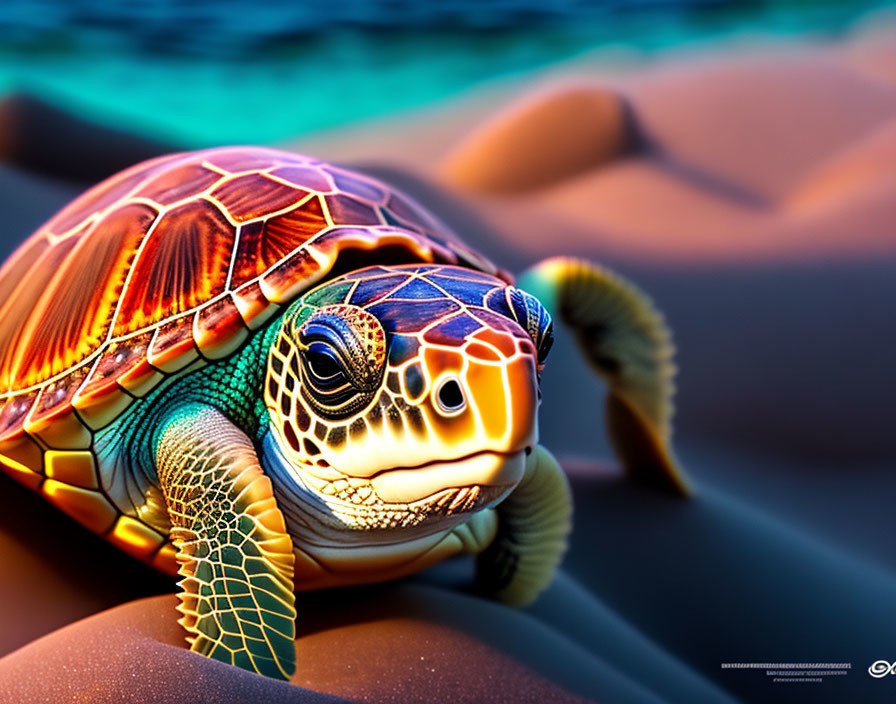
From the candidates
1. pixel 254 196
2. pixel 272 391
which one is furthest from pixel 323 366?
pixel 254 196

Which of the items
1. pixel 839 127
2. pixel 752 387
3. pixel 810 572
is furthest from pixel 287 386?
pixel 839 127

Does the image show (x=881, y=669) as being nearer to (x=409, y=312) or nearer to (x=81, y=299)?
(x=409, y=312)

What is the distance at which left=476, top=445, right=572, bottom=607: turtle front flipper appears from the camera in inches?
52.4

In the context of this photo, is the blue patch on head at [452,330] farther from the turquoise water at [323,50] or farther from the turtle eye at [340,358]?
the turquoise water at [323,50]

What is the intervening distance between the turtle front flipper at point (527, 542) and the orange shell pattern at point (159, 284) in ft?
1.31

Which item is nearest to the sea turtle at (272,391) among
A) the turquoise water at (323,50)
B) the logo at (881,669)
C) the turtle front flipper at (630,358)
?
the turtle front flipper at (630,358)

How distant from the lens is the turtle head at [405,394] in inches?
36.4

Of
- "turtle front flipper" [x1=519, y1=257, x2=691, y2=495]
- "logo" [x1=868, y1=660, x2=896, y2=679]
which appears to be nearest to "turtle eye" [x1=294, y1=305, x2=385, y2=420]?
"turtle front flipper" [x1=519, y1=257, x2=691, y2=495]

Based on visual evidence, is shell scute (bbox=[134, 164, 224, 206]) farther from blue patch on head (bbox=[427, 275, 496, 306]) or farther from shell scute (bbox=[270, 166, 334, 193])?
blue patch on head (bbox=[427, 275, 496, 306])

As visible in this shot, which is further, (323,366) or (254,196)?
(254,196)

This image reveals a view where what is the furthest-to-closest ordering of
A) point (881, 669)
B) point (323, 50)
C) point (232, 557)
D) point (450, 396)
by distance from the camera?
point (323, 50), point (881, 669), point (232, 557), point (450, 396)

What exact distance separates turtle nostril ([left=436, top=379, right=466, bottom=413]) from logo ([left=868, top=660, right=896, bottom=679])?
3.73 feet

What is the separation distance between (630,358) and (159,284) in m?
1.06

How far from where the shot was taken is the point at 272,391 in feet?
3.68
